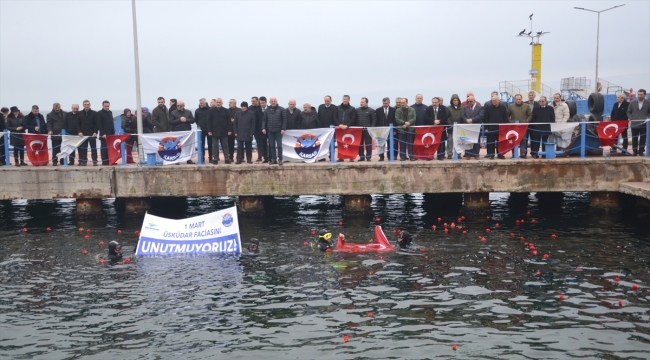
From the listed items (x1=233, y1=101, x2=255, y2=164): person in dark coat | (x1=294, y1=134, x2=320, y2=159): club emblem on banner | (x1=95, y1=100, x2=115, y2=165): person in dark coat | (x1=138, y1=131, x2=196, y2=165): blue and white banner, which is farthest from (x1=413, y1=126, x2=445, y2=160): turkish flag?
(x1=95, y1=100, x2=115, y2=165): person in dark coat

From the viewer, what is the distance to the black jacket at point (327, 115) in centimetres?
2453

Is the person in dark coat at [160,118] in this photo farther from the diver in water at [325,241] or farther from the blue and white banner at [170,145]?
the diver in water at [325,241]

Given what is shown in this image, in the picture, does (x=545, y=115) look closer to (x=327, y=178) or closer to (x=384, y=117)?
(x=384, y=117)

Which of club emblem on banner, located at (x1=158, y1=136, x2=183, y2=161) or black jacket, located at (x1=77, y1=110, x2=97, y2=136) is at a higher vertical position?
black jacket, located at (x1=77, y1=110, x2=97, y2=136)

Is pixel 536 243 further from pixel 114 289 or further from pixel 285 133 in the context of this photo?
pixel 114 289

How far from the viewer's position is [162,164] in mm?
24719

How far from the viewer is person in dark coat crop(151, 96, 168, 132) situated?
1003 inches

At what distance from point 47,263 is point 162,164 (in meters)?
6.51

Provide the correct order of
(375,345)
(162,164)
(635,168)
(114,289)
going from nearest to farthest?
(375,345) → (114,289) → (635,168) → (162,164)

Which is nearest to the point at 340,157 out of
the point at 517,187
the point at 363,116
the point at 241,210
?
the point at 363,116

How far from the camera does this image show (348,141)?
80.0 feet

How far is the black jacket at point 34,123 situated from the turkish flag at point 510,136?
16890 mm

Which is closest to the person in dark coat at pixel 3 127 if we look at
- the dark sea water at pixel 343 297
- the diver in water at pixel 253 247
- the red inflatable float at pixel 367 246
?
the dark sea water at pixel 343 297

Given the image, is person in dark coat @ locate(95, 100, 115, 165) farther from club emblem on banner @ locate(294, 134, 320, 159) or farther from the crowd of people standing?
club emblem on banner @ locate(294, 134, 320, 159)
